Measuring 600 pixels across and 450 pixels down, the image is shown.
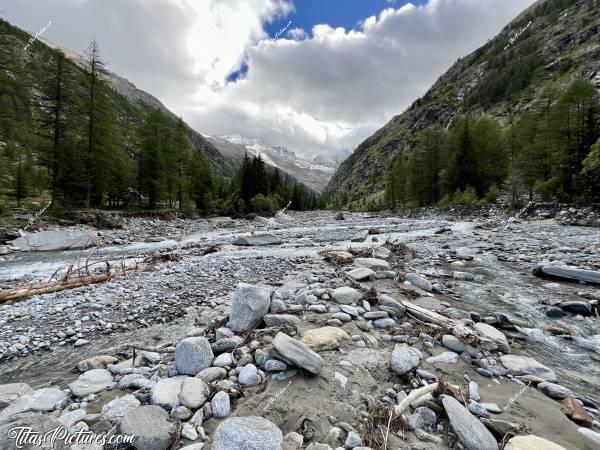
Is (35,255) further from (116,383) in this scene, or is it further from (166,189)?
(166,189)

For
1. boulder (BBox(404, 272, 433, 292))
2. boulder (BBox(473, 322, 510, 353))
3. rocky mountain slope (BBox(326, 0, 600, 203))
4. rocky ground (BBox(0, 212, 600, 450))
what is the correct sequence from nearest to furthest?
rocky ground (BBox(0, 212, 600, 450)) → boulder (BBox(473, 322, 510, 353)) → boulder (BBox(404, 272, 433, 292)) → rocky mountain slope (BBox(326, 0, 600, 203))

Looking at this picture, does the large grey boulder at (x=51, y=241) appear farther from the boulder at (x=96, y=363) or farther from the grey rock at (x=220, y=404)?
the grey rock at (x=220, y=404)

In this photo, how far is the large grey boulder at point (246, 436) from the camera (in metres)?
2.27

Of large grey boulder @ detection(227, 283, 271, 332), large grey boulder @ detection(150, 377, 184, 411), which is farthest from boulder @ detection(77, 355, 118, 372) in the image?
large grey boulder @ detection(227, 283, 271, 332)

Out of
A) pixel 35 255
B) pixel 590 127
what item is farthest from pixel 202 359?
pixel 590 127

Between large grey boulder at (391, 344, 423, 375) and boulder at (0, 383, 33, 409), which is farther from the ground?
large grey boulder at (391, 344, 423, 375)

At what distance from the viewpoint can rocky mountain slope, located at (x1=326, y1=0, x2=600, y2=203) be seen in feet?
277

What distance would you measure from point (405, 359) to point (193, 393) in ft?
9.28

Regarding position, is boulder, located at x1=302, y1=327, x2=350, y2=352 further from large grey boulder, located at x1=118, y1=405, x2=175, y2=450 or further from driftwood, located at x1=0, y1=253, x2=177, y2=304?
driftwood, located at x1=0, y1=253, x2=177, y2=304

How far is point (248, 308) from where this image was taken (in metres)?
4.94

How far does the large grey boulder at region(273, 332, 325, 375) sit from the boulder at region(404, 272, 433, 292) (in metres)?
5.14

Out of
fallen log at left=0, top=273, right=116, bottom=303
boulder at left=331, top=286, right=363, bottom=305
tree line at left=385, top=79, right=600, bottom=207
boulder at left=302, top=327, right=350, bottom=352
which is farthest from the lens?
tree line at left=385, top=79, right=600, bottom=207

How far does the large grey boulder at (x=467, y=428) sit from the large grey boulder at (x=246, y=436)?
177 cm

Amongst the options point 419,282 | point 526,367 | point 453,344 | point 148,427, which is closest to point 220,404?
point 148,427
